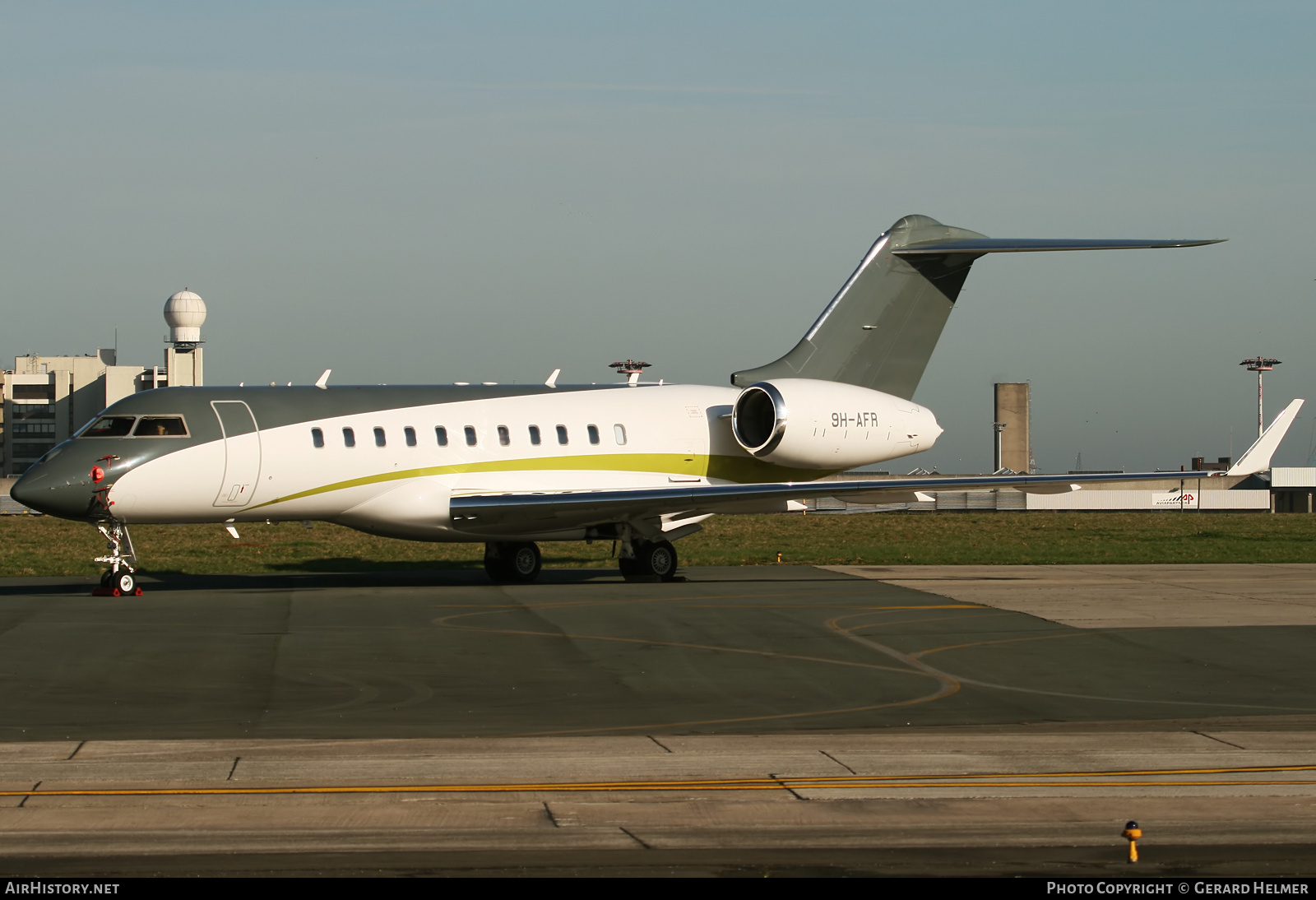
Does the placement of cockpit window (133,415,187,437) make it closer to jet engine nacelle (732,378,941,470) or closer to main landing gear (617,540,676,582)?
main landing gear (617,540,676,582)

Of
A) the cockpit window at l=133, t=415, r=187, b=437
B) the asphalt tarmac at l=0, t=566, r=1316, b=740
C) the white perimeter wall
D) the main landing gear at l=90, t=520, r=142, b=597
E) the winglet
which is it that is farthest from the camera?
the white perimeter wall

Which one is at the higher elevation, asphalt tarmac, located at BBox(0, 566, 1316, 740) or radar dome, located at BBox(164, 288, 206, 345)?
radar dome, located at BBox(164, 288, 206, 345)

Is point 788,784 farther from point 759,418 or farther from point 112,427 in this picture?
point 759,418

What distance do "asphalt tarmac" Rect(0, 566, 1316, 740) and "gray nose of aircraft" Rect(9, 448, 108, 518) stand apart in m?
1.64

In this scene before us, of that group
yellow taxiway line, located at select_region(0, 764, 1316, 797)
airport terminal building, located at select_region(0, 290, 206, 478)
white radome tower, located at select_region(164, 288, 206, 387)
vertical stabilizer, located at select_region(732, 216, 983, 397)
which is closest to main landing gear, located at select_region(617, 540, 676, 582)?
vertical stabilizer, located at select_region(732, 216, 983, 397)

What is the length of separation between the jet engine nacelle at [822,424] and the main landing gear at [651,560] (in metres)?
2.84

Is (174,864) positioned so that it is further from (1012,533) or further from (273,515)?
(1012,533)

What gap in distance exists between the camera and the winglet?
1040 inches

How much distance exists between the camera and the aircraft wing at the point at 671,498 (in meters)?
24.7

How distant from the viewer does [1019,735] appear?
1172cm

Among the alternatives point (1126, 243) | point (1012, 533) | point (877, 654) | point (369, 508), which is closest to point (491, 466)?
point (369, 508)

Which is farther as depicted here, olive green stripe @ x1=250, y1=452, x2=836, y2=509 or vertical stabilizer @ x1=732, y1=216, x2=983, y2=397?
vertical stabilizer @ x1=732, y1=216, x2=983, y2=397

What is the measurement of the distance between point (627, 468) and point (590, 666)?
11.6 meters

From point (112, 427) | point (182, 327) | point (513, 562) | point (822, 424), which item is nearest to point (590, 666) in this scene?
point (513, 562)
